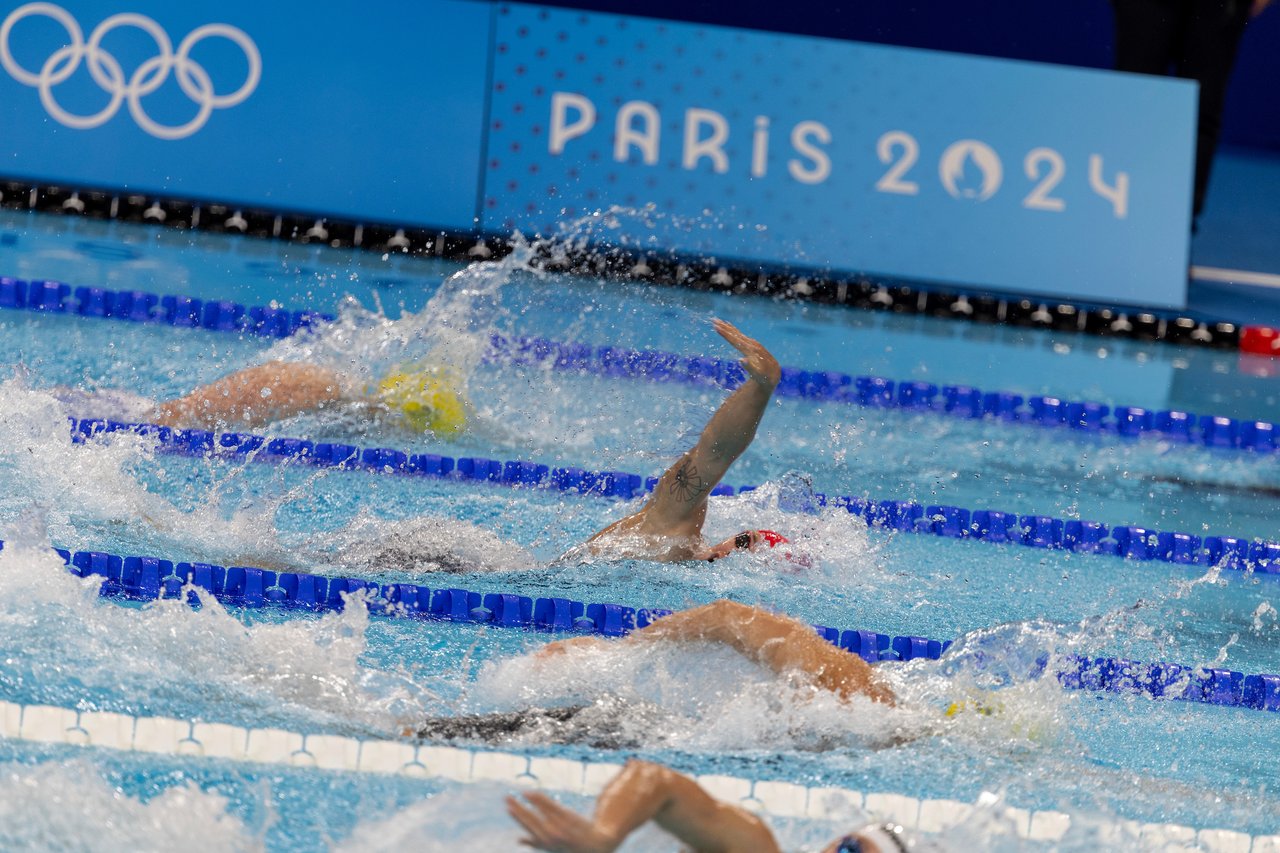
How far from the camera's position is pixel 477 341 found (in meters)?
4.74

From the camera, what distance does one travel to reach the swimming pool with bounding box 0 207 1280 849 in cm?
262

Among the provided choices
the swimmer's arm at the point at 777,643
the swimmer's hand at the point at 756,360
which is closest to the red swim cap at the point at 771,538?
the swimmer's hand at the point at 756,360

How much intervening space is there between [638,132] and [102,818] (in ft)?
15.5

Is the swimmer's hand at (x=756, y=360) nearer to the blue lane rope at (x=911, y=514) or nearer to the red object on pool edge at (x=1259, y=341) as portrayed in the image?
the blue lane rope at (x=911, y=514)

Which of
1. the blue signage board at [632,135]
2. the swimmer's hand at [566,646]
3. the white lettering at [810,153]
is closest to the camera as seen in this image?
Result: the swimmer's hand at [566,646]

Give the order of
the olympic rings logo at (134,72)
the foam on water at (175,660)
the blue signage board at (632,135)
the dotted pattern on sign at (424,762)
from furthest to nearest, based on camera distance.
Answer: the blue signage board at (632,135)
the olympic rings logo at (134,72)
the foam on water at (175,660)
the dotted pattern on sign at (424,762)

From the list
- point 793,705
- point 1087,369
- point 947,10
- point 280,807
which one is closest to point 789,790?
point 793,705

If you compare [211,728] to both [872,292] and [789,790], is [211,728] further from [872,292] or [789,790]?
[872,292]

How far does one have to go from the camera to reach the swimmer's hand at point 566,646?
2.79 metres

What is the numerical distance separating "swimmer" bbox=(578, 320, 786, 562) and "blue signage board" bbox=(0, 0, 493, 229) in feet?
11.0

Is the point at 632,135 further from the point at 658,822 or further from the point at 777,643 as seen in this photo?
the point at 658,822

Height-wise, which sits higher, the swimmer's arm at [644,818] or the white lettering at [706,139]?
the white lettering at [706,139]

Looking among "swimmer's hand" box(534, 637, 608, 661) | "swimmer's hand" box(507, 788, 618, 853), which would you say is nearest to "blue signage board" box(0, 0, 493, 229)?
"swimmer's hand" box(534, 637, 608, 661)

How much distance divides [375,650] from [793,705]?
2.83 ft
